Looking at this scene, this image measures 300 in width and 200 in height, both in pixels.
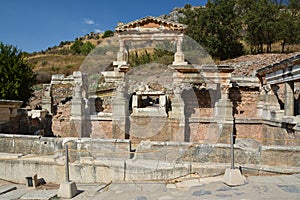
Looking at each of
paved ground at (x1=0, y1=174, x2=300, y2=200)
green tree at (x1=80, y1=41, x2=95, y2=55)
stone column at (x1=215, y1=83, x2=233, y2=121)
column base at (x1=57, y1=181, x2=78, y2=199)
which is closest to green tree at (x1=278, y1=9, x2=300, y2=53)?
stone column at (x1=215, y1=83, x2=233, y2=121)

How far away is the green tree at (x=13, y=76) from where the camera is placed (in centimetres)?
1681

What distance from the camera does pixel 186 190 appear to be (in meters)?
5.19

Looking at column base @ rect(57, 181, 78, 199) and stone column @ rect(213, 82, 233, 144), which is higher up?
stone column @ rect(213, 82, 233, 144)

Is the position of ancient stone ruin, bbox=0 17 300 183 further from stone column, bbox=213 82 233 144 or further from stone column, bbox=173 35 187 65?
stone column, bbox=173 35 187 65

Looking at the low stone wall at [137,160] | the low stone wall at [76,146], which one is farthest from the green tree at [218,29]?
the low stone wall at [76,146]

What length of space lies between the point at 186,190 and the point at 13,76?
16.2 metres

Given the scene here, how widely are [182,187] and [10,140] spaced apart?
573 cm

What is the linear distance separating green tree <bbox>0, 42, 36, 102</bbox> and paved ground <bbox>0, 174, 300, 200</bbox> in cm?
1237

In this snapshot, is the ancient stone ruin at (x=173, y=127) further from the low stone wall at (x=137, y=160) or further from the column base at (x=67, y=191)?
the column base at (x=67, y=191)

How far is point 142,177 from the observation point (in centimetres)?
609

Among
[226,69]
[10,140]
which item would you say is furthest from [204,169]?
[226,69]

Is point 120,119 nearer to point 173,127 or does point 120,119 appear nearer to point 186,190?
point 173,127

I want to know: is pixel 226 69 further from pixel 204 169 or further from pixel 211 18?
pixel 211 18

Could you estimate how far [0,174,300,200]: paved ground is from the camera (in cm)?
468
